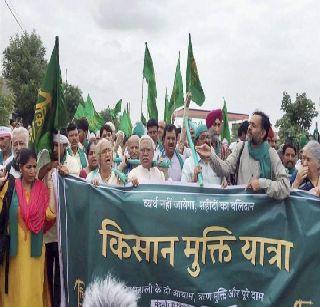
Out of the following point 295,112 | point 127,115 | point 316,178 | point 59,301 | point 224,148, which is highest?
point 295,112

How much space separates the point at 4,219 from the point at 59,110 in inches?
39.2

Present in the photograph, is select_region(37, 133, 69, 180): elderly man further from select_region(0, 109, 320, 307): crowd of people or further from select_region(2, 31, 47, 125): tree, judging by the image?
select_region(2, 31, 47, 125): tree

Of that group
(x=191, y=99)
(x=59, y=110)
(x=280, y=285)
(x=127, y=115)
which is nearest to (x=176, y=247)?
(x=280, y=285)

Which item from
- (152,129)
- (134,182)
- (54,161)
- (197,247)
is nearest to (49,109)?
(54,161)

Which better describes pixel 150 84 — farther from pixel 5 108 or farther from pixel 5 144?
pixel 5 108

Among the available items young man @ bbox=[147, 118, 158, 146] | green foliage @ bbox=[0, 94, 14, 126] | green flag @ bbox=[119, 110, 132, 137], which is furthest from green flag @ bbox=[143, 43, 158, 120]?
green foliage @ bbox=[0, 94, 14, 126]

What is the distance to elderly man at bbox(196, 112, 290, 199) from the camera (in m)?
4.17

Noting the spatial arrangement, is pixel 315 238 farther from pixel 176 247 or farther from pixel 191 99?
pixel 191 99

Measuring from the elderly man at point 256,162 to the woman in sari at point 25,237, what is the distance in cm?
141

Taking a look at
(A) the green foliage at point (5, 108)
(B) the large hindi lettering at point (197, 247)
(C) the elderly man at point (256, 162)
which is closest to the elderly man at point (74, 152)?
(B) the large hindi lettering at point (197, 247)

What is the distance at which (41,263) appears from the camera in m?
4.40

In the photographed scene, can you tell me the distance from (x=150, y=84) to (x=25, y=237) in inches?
176

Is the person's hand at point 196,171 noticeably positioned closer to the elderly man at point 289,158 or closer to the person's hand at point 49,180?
the person's hand at point 49,180

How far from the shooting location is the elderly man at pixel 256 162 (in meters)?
4.17
